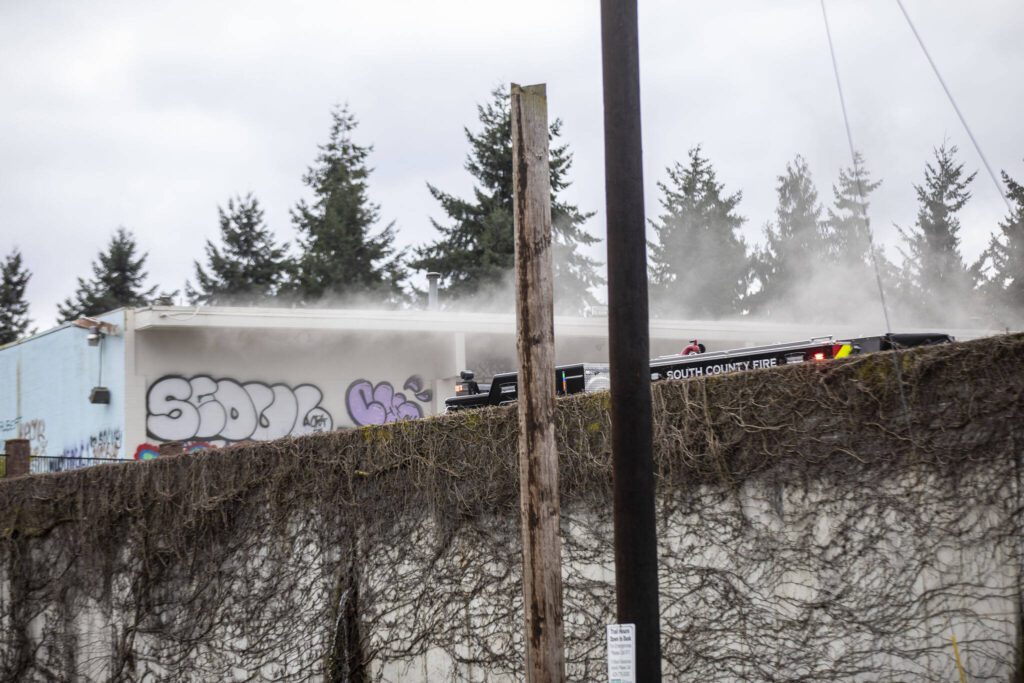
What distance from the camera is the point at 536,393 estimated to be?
6.79m

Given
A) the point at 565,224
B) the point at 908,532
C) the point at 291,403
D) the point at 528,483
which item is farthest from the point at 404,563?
the point at 565,224

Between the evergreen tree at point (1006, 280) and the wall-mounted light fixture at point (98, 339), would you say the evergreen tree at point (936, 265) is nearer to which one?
the evergreen tree at point (1006, 280)

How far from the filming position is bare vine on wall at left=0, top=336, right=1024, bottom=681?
6.61 metres

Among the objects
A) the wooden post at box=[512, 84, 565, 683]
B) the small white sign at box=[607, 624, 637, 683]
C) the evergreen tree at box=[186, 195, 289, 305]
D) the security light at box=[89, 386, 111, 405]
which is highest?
the evergreen tree at box=[186, 195, 289, 305]

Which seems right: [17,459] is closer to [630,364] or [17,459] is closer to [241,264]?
[630,364]

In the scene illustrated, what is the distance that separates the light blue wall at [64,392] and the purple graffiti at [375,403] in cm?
453

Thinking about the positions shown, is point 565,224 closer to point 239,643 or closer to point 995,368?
point 239,643

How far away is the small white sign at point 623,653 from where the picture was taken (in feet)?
20.4

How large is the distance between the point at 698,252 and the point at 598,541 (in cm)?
4892

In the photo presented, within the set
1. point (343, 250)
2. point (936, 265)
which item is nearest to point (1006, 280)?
point (936, 265)

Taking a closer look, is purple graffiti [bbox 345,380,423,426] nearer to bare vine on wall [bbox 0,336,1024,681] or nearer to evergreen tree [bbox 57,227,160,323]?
bare vine on wall [bbox 0,336,1024,681]

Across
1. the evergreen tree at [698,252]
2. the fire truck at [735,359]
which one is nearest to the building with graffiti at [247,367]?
the fire truck at [735,359]

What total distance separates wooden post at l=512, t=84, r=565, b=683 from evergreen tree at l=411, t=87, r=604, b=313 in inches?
1571

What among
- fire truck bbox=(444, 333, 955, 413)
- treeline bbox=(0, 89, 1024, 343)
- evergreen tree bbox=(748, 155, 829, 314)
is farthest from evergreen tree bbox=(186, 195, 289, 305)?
fire truck bbox=(444, 333, 955, 413)
